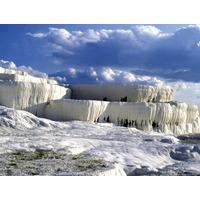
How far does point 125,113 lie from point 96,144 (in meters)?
7.94

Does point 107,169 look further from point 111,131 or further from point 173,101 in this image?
point 173,101

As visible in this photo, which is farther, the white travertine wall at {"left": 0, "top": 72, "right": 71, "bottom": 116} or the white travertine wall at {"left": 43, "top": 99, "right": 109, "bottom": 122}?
the white travertine wall at {"left": 43, "top": 99, "right": 109, "bottom": 122}

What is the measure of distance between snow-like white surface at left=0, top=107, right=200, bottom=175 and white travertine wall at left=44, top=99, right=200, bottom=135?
2686mm

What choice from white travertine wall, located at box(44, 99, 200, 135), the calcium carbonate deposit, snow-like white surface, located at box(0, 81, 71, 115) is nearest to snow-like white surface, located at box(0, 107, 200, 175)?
snow-like white surface, located at box(0, 81, 71, 115)

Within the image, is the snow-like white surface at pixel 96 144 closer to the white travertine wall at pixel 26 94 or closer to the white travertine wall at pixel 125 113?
the white travertine wall at pixel 26 94

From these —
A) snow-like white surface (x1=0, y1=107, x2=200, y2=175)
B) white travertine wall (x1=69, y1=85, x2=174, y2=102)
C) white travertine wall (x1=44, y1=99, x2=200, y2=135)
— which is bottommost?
snow-like white surface (x1=0, y1=107, x2=200, y2=175)

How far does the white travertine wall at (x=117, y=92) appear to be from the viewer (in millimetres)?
24234

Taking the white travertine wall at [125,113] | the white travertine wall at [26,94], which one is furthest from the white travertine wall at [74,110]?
the white travertine wall at [26,94]

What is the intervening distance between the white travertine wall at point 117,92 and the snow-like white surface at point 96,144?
620 cm

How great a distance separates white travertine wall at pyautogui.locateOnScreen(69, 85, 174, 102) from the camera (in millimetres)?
24234

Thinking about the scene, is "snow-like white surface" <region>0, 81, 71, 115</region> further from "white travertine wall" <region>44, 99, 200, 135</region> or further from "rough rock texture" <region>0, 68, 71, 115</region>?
"white travertine wall" <region>44, 99, 200, 135</region>

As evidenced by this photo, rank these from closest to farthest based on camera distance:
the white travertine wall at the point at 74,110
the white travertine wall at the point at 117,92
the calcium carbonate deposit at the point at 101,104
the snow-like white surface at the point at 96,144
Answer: the snow-like white surface at the point at 96,144 → the calcium carbonate deposit at the point at 101,104 → the white travertine wall at the point at 74,110 → the white travertine wall at the point at 117,92
